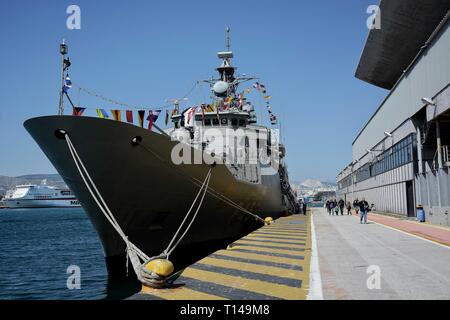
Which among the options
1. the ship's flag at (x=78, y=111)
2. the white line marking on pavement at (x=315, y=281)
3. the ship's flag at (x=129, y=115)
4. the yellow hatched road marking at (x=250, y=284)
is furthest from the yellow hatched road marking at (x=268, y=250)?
the ship's flag at (x=78, y=111)

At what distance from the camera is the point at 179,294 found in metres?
5.51

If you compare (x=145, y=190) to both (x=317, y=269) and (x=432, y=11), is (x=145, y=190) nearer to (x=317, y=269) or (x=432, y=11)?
(x=317, y=269)

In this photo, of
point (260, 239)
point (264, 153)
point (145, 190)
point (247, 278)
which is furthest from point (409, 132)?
point (247, 278)

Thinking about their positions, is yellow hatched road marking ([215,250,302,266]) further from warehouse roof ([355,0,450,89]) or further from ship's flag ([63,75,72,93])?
warehouse roof ([355,0,450,89])

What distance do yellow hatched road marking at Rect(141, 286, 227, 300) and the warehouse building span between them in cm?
1513

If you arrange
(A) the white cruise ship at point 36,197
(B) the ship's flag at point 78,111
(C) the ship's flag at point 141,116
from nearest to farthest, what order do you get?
(B) the ship's flag at point 78,111
(C) the ship's flag at point 141,116
(A) the white cruise ship at point 36,197

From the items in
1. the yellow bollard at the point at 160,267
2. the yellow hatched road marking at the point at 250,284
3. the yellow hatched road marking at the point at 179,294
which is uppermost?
the yellow bollard at the point at 160,267

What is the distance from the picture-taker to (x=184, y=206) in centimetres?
1323

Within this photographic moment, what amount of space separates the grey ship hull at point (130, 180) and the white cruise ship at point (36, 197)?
106 m

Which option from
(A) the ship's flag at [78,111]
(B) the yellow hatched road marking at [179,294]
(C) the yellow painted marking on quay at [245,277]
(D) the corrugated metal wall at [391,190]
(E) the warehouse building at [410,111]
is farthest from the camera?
(D) the corrugated metal wall at [391,190]

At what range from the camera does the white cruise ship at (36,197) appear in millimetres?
106625

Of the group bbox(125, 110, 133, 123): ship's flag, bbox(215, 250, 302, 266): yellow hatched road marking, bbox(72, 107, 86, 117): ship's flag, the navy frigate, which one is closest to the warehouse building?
the navy frigate

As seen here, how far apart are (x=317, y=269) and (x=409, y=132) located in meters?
19.1

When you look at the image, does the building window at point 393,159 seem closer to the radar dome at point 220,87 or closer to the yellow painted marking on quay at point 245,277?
the radar dome at point 220,87
